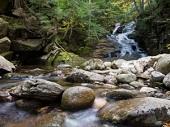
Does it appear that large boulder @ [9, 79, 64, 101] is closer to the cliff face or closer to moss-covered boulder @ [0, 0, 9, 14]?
moss-covered boulder @ [0, 0, 9, 14]

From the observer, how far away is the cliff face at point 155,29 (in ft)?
49.3

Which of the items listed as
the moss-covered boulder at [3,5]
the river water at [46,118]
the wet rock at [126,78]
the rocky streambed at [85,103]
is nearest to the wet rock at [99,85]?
the rocky streambed at [85,103]

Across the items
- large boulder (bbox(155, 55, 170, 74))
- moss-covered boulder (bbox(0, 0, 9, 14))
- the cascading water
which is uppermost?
moss-covered boulder (bbox(0, 0, 9, 14))

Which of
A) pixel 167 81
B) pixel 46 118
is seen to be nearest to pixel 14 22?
pixel 167 81

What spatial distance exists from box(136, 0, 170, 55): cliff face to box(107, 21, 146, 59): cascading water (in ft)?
1.55

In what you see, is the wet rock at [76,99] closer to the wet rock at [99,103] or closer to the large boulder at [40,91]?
the wet rock at [99,103]

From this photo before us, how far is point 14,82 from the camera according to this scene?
8852 millimetres

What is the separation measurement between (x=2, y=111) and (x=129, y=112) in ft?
8.57

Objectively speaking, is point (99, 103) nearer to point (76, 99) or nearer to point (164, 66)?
point (76, 99)

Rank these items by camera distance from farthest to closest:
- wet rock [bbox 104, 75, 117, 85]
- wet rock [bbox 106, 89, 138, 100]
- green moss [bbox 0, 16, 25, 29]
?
green moss [bbox 0, 16, 25, 29] < wet rock [bbox 104, 75, 117, 85] < wet rock [bbox 106, 89, 138, 100]

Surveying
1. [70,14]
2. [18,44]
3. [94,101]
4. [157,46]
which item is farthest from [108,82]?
[157,46]

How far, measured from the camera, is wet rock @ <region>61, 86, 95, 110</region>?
6.53 m

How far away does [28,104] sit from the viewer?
681cm

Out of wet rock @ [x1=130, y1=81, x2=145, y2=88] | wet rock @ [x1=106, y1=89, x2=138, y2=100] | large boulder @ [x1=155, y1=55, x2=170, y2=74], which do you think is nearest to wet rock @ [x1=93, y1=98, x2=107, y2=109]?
wet rock @ [x1=106, y1=89, x2=138, y2=100]
